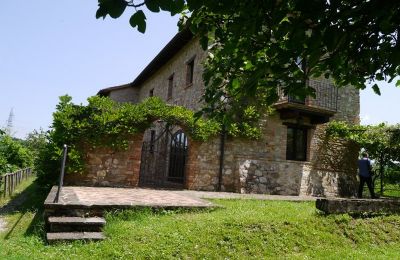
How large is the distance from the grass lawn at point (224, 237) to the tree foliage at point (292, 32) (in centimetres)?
239

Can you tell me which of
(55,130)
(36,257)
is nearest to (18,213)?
(55,130)

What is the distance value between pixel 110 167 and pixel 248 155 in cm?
435

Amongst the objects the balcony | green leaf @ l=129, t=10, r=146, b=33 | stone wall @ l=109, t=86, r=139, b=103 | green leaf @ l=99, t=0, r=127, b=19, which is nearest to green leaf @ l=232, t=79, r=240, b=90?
green leaf @ l=129, t=10, r=146, b=33

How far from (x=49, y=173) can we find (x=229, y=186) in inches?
207

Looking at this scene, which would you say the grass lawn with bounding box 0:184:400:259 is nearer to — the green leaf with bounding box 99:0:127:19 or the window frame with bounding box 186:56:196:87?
the green leaf with bounding box 99:0:127:19

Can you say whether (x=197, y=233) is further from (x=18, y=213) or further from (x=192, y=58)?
(x=192, y=58)

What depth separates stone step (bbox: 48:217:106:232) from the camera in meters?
5.34

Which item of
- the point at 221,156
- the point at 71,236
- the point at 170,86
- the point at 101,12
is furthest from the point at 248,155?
the point at 101,12

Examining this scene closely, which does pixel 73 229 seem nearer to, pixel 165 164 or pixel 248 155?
pixel 248 155

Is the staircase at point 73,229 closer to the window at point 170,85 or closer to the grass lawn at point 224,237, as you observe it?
the grass lawn at point 224,237

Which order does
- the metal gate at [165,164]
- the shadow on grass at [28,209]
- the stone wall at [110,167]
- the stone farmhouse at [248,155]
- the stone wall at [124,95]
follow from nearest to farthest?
the shadow on grass at [28,209], the stone wall at [110,167], the stone farmhouse at [248,155], the metal gate at [165,164], the stone wall at [124,95]

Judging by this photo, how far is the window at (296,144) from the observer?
12820 millimetres

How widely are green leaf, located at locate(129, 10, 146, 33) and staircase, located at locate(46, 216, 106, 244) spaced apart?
13.0 feet

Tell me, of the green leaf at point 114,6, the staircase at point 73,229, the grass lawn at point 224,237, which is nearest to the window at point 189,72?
the grass lawn at point 224,237
